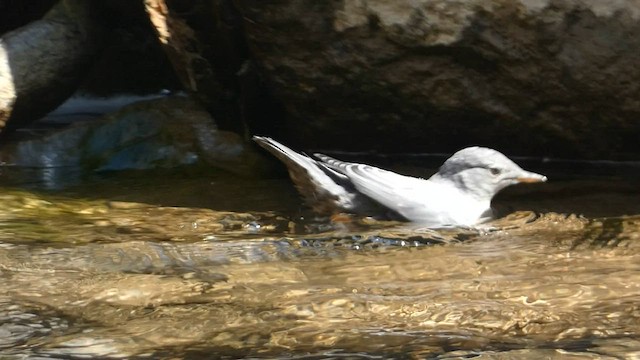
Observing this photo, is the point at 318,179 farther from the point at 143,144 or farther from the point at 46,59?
the point at 46,59

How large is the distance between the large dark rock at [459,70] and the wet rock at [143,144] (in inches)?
18.2

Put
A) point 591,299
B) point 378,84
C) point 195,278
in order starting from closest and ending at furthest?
point 591,299
point 195,278
point 378,84

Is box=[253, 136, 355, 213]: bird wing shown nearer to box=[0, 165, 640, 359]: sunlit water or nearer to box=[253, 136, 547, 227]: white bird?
box=[253, 136, 547, 227]: white bird

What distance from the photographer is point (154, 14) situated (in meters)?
6.19

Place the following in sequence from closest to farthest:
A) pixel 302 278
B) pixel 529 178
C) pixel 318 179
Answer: pixel 302 278, pixel 318 179, pixel 529 178

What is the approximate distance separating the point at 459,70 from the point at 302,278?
2.15 m

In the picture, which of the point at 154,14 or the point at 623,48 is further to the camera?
A: the point at 154,14

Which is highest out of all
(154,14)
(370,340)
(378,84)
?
(154,14)

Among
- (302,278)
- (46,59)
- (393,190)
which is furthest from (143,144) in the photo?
(302,278)

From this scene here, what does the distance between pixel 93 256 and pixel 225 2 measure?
2285 mm

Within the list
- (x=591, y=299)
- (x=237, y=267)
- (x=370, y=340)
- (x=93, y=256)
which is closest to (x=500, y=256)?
(x=591, y=299)

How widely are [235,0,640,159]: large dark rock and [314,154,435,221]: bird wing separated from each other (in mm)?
870

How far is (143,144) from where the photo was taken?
6.44 m

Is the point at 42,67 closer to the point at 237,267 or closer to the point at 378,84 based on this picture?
the point at 378,84
